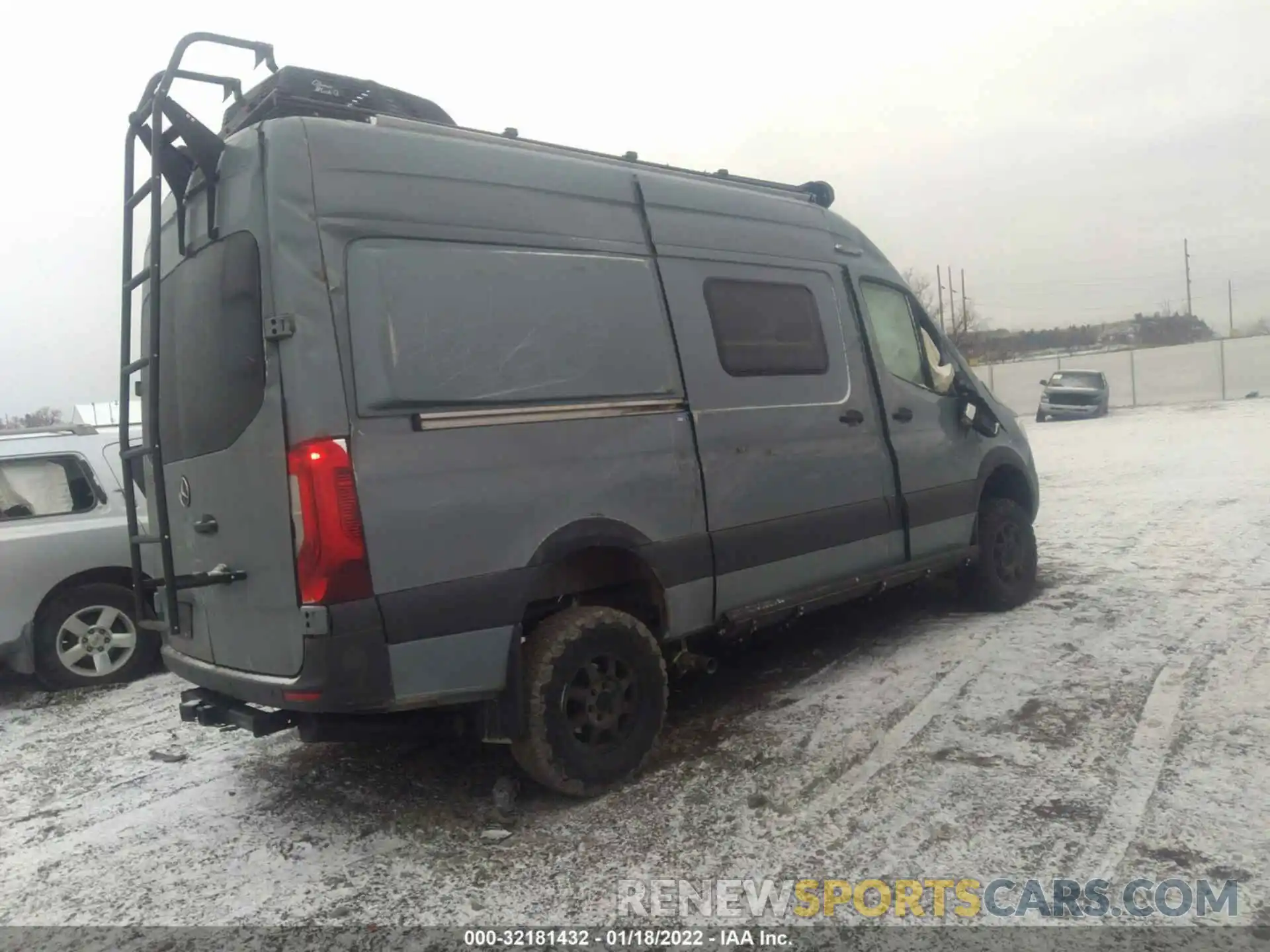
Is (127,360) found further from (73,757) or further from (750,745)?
(750,745)

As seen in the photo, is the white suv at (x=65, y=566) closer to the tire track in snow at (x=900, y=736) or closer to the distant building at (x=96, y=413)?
the distant building at (x=96, y=413)

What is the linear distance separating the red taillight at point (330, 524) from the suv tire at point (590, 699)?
Answer: 0.84 m

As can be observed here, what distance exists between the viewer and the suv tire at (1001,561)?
655 cm

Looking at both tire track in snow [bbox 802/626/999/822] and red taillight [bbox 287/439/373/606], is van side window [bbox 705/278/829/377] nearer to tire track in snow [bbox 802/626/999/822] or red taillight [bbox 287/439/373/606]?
tire track in snow [bbox 802/626/999/822]

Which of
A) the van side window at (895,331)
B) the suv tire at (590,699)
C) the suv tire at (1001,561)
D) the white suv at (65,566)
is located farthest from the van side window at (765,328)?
the white suv at (65,566)

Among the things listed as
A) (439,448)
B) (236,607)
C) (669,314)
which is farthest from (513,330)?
(236,607)

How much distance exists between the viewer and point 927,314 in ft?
21.3

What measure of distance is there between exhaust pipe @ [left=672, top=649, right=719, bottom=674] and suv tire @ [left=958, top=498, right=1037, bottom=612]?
261 cm

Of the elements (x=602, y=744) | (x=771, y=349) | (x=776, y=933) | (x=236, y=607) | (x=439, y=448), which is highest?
(x=771, y=349)

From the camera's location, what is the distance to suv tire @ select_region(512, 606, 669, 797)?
151 inches

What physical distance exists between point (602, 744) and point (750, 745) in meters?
0.80

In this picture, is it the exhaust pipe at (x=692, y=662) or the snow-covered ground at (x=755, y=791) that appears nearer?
the snow-covered ground at (x=755, y=791)

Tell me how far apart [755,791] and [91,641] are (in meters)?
4.64

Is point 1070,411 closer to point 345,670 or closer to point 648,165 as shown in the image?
point 648,165
